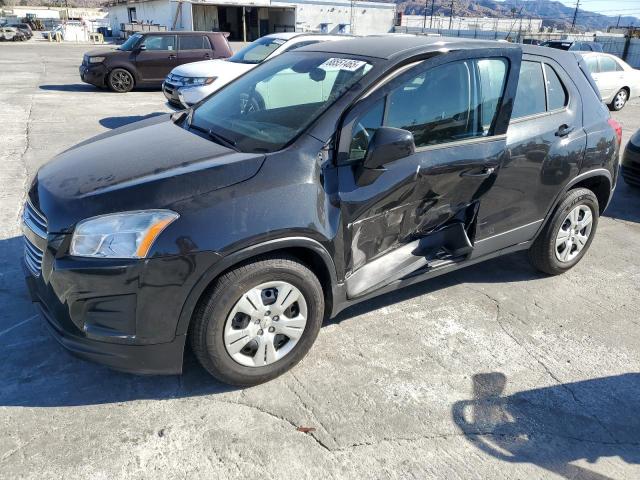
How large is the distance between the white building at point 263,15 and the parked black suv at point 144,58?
29088 mm

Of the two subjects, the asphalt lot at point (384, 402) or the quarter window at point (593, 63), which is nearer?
the asphalt lot at point (384, 402)

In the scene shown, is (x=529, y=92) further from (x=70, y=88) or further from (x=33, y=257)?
(x=70, y=88)

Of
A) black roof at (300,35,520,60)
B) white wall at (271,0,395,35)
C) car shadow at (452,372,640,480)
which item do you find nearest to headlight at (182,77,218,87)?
black roof at (300,35,520,60)

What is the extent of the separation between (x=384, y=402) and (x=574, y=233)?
2.52 meters

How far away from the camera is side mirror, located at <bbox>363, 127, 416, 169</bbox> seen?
109 inches

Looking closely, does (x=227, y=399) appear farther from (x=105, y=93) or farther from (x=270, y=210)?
(x=105, y=93)

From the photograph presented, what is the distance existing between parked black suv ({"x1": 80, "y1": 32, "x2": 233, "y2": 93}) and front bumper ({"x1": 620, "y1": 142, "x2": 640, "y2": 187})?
11.4 meters

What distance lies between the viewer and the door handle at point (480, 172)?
11.1 ft

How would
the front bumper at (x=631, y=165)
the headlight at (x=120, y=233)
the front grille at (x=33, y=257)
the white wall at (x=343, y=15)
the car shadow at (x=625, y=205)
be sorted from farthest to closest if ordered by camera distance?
the white wall at (x=343, y=15)
the front bumper at (x=631, y=165)
the car shadow at (x=625, y=205)
the front grille at (x=33, y=257)
the headlight at (x=120, y=233)

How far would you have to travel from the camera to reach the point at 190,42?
46.9 ft

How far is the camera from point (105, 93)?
13625 millimetres

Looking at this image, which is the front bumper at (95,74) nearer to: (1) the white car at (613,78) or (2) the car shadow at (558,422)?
(1) the white car at (613,78)

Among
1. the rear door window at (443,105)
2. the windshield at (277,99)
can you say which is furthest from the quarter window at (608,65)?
the windshield at (277,99)

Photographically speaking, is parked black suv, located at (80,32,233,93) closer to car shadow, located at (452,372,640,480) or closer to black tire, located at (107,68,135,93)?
black tire, located at (107,68,135,93)
